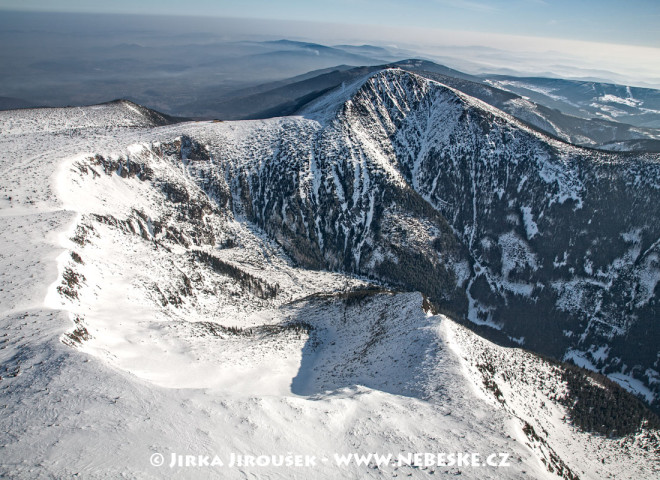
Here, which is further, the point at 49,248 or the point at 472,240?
the point at 472,240

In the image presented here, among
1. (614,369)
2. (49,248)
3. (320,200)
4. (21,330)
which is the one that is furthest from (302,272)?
(614,369)

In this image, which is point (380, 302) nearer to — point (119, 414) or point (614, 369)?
point (119, 414)

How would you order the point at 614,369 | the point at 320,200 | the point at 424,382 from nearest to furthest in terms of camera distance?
1. the point at 424,382
2. the point at 614,369
3. the point at 320,200

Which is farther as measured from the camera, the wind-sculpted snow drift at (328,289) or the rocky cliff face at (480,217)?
the rocky cliff face at (480,217)

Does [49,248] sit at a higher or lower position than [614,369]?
higher

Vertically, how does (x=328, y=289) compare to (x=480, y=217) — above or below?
below

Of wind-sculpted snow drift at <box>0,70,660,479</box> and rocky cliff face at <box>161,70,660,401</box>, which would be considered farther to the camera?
rocky cliff face at <box>161,70,660,401</box>

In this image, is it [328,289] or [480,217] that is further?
[480,217]

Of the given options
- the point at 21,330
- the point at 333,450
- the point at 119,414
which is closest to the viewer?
the point at 119,414
